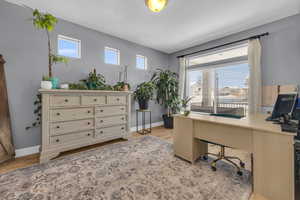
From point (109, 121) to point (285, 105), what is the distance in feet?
9.94

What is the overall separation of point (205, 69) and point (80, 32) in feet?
12.1

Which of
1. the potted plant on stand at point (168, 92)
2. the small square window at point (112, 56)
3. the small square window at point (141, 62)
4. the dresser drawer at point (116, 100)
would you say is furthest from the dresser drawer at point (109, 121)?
the small square window at point (141, 62)

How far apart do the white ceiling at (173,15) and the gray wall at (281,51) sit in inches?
6.9

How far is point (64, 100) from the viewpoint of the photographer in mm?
2275

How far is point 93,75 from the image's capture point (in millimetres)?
2844

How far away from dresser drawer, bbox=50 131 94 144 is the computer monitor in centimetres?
316

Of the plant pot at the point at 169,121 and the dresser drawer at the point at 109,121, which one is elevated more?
the dresser drawer at the point at 109,121

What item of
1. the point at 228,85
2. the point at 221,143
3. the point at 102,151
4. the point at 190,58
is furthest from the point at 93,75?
the point at 228,85

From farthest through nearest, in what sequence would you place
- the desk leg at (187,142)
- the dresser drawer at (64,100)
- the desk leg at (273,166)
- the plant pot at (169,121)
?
1. the plant pot at (169,121)
2. the dresser drawer at (64,100)
3. the desk leg at (187,142)
4. the desk leg at (273,166)

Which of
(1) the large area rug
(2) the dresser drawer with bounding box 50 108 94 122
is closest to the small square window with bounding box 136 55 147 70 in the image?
(2) the dresser drawer with bounding box 50 108 94 122

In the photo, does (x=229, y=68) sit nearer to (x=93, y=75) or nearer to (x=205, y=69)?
(x=205, y=69)

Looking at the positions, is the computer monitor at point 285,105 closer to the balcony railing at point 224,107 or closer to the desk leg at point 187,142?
the balcony railing at point 224,107

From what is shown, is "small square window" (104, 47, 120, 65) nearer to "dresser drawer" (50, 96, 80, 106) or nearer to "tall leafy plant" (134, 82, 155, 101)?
"tall leafy plant" (134, 82, 155, 101)

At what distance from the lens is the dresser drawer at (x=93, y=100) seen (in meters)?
2.52
